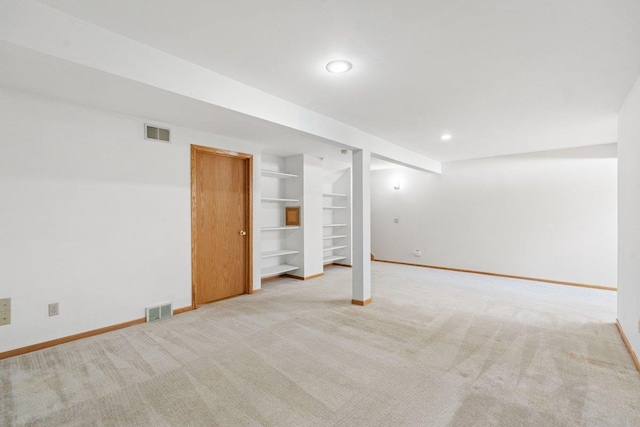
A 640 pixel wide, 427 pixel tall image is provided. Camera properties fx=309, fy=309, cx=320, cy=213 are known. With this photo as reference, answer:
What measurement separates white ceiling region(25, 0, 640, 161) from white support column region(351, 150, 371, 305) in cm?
90

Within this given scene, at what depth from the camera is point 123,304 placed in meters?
3.36

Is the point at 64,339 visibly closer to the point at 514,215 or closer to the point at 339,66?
the point at 339,66

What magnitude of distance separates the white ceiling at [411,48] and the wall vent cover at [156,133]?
5.23 ft

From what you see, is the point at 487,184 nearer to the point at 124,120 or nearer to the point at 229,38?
the point at 229,38

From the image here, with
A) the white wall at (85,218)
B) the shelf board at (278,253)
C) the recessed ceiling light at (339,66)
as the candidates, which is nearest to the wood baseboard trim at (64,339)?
the white wall at (85,218)

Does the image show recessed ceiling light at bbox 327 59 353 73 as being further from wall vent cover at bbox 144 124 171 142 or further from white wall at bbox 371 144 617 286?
white wall at bbox 371 144 617 286

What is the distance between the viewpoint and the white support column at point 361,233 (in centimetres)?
412

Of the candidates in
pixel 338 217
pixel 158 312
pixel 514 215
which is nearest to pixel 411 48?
pixel 158 312

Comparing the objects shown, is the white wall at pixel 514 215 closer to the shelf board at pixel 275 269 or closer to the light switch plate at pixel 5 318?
the shelf board at pixel 275 269

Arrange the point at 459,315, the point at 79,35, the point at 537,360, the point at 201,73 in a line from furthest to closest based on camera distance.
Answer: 1. the point at 459,315
2. the point at 537,360
3. the point at 201,73
4. the point at 79,35

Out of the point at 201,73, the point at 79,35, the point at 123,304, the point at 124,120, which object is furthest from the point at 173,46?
the point at 123,304

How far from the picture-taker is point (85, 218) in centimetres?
311

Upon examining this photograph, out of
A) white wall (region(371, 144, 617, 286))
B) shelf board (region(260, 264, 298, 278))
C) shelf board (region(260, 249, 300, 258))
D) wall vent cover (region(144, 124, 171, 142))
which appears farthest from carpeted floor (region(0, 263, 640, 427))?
wall vent cover (region(144, 124, 171, 142))

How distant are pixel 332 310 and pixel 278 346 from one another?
1162 millimetres
